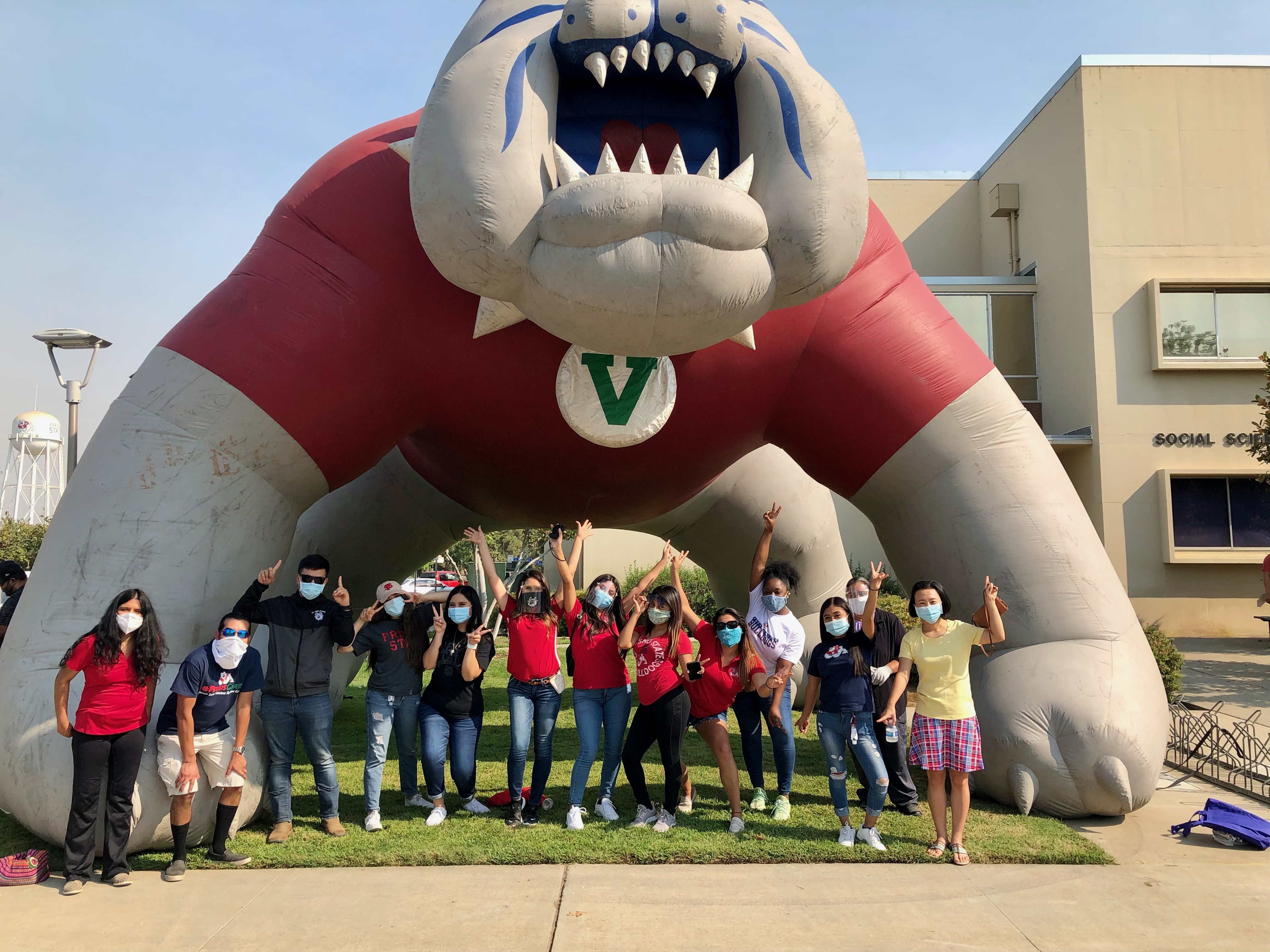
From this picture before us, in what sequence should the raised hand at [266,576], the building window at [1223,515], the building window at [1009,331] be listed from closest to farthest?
the raised hand at [266,576]
the building window at [1223,515]
the building window at [1009,331]

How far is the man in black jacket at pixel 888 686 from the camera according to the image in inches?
179

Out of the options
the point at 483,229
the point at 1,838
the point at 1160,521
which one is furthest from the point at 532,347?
the point at 1160,521

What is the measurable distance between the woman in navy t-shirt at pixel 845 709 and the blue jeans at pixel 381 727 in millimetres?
1999

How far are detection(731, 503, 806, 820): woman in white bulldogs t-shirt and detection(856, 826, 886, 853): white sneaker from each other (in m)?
0.46

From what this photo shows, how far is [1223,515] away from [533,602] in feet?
46.7

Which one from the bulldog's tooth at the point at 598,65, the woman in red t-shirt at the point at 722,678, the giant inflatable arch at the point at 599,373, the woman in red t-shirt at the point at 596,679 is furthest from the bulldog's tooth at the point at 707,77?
the woman in red t-shirt at the point at 722,678

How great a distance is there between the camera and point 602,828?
178 inches

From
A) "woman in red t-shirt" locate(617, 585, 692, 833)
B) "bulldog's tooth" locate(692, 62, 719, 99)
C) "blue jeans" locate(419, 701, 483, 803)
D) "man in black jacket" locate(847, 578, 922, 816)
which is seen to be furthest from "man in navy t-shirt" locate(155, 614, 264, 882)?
"bulldog's tooth" locate(692, 62, 719, 99)

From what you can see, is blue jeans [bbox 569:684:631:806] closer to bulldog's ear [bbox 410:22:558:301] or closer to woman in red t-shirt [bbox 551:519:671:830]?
woman in red t-shirt [bbox 551:519:671:830]

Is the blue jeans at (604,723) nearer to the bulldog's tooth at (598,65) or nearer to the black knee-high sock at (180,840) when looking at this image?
the black knee-high sock at (180,840)

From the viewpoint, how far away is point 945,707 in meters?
4.19

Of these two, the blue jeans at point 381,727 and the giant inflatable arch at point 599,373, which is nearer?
the giant inflatable arch at point 599,373

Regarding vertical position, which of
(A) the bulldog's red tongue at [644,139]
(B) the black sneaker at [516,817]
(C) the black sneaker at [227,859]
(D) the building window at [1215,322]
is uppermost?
(D) the building window at [1215,322]

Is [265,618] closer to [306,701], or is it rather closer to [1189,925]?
[306,701]
